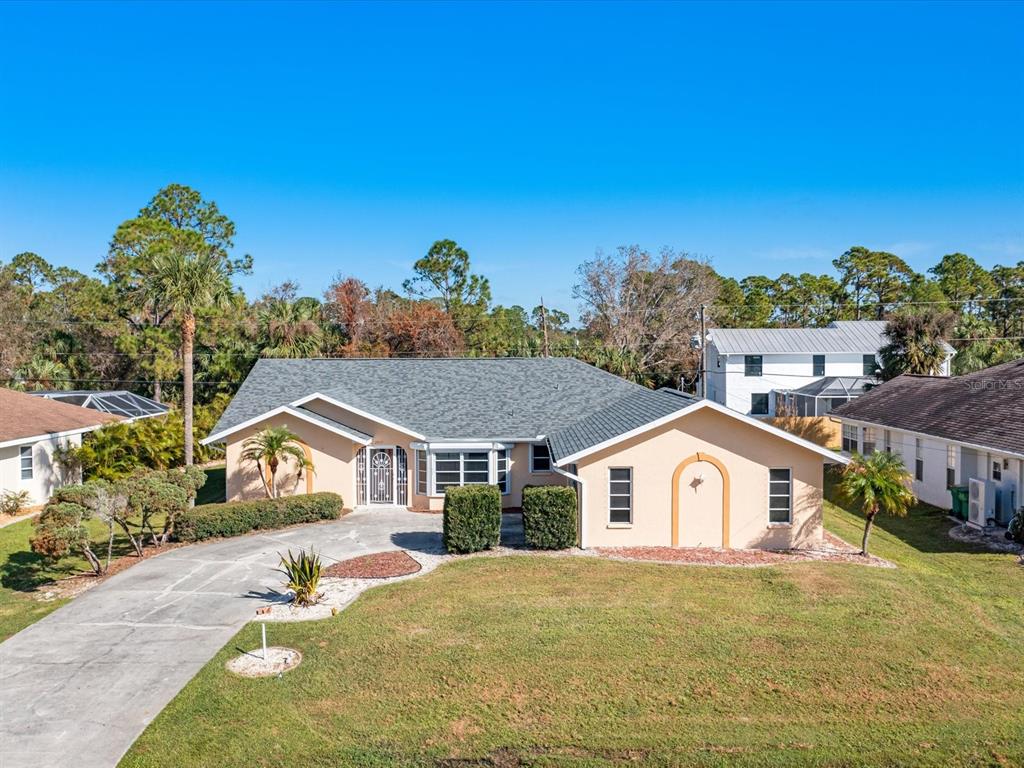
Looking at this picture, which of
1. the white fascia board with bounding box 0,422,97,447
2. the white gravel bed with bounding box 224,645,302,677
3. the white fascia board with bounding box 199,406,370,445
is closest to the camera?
the white gravel bed with bounding box 224,645,302,677

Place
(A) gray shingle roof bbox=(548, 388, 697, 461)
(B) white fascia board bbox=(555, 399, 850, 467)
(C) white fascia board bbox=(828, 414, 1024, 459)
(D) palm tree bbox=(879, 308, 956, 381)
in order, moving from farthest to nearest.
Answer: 1. (D) palm tree bbox=(879, 308, 956, 381)
2. (C) white fascia board bbox=(828, 414, 1024, 459)
3. (A) gray shingle roof bbox=(548, 388, 697, 461)
4. (B) white fascia board bbox=(555, 399, 850, 467)

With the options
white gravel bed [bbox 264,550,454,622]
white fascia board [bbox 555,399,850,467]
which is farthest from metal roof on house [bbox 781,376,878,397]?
white gravel bed [bbox 264,550,454,622]

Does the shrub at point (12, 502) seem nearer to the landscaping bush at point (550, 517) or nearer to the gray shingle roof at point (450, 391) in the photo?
the gray shingle roof at point (450, 391)

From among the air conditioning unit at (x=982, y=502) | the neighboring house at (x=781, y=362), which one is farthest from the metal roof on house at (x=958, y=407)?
the neighboring house at (x=781, y=362)

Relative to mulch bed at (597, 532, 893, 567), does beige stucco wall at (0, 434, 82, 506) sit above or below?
above

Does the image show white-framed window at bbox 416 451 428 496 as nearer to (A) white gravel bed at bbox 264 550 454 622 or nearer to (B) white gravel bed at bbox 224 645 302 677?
(A) white gravel bed at bbox 264 550 454 622

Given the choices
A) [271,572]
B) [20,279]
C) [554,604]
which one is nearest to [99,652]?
[271,572]

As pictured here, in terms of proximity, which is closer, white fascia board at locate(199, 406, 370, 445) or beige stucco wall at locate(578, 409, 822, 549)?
beige stucco wall at locate(578, 409, 822, 549)

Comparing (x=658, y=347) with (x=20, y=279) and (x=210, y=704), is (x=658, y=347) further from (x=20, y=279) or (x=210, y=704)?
(x=20, y=279)
